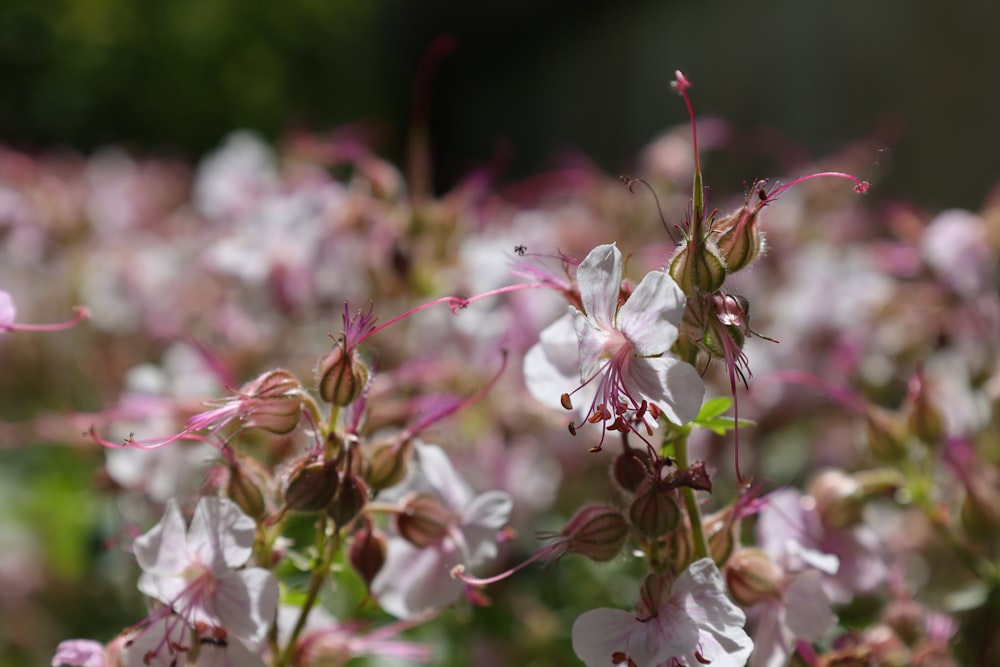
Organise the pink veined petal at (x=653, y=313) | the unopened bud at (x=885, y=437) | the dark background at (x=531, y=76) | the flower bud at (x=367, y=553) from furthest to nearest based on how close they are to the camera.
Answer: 1. the dark background at (x=531, y=76)
2. the unopened bud at (x=885, y=437)
3. the flower bud at (x=367, y=553)
4. the pink veined petal at (x=653, y=313)

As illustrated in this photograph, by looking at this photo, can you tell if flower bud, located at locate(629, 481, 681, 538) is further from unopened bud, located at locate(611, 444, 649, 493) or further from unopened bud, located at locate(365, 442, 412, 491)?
unopened bud, located at locate(365, 442, 412, 491)

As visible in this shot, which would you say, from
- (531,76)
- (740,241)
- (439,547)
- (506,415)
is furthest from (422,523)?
(531,76)

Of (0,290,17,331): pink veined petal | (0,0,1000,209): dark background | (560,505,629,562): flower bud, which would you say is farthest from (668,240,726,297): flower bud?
(0,0,1000,209): dark background

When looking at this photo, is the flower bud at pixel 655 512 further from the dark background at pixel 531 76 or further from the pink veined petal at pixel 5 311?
the dark background at pixel 531 76

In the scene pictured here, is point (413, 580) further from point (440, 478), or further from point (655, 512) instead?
point (655, 512)

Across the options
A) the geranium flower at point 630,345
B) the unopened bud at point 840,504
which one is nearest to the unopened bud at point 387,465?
the geranium flower at point 630,345

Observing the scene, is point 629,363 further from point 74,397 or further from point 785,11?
point 785,11
